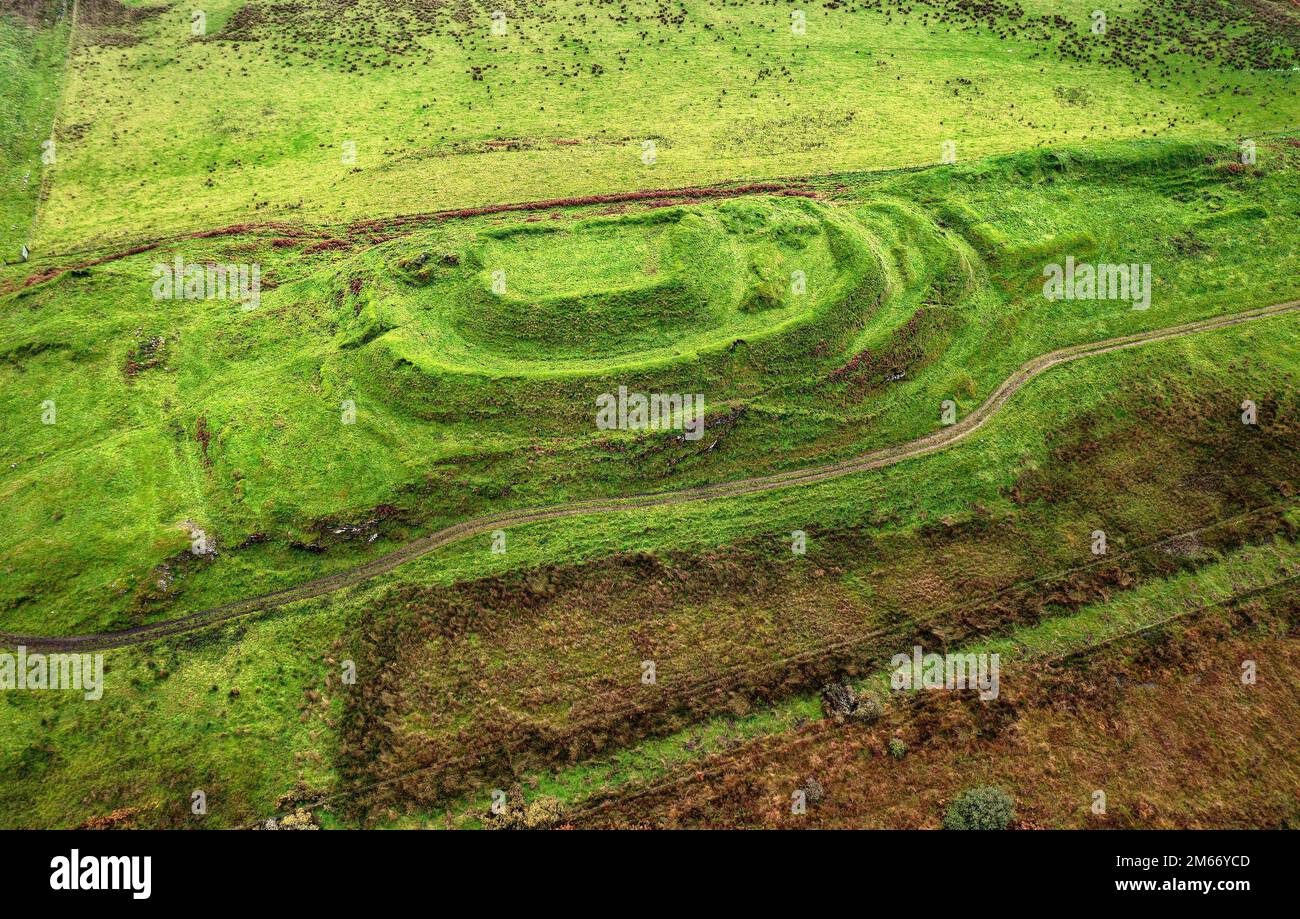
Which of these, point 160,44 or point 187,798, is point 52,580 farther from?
point 160,44

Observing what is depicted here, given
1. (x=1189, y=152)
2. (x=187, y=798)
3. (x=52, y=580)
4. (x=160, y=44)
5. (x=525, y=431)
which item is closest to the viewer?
(x=187, y=798)

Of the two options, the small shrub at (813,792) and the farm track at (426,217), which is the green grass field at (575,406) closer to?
the farm track at (426,217)

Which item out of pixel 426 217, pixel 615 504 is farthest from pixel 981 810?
pixel 426 217

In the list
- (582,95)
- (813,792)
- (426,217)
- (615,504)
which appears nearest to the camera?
(813,792)

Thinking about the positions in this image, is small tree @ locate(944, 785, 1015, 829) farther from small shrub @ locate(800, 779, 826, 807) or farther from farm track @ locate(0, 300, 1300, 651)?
farm track @ locate(0, 300, 1300, 651)

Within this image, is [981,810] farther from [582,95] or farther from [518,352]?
[582,95]

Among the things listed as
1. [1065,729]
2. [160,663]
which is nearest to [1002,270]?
[1065,729]

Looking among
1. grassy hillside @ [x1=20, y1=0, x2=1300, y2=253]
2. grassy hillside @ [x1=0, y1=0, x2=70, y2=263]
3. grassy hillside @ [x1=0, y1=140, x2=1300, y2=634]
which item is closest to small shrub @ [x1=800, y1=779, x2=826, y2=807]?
grassy hillside @ [x1=0, y1=140, x2=1300, y2=634]
